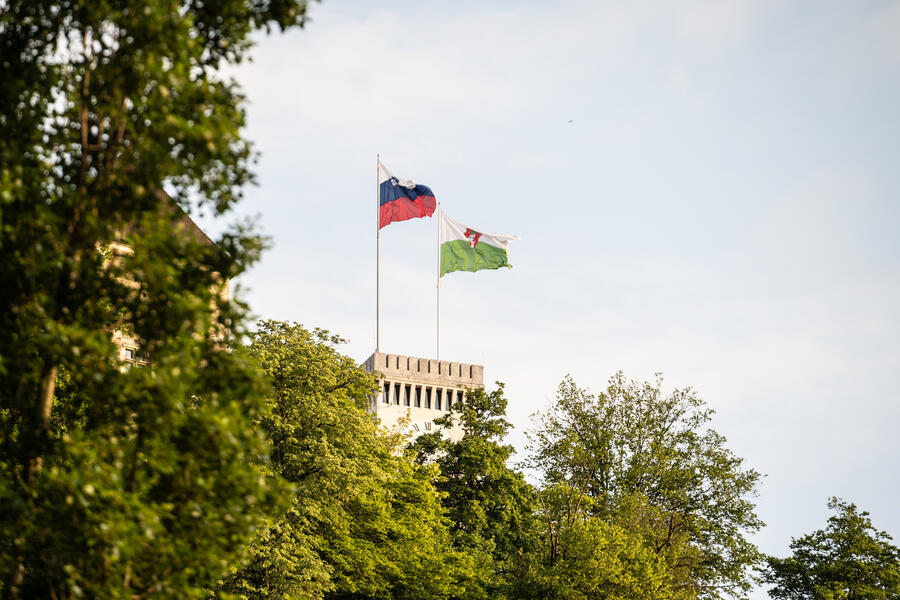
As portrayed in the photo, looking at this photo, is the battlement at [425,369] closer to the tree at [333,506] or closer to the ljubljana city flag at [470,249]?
the ljubljana city flag at [470,249]

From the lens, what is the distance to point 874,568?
67.6m

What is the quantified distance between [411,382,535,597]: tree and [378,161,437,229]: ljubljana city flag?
538 inches

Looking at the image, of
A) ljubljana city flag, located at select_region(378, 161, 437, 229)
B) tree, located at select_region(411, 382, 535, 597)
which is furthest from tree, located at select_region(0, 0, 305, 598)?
ljubljana city flag, located at select_region(378, 161, 437, 229)

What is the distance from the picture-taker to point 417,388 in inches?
3905

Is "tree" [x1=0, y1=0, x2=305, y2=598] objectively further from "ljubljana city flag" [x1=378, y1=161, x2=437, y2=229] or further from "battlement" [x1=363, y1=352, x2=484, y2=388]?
"battlement" [x1=363, y1=352, x2=484, y2=388]

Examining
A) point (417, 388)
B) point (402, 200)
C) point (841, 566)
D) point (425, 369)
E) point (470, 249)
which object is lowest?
point (841, 566)

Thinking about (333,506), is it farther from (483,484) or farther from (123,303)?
(123,303)

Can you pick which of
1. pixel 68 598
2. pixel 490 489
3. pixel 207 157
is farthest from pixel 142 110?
pixel 490 489

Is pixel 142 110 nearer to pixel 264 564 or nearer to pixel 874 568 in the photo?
pixel 264 564

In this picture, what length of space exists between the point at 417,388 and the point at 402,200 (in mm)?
30369

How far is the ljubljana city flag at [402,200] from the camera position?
238ft

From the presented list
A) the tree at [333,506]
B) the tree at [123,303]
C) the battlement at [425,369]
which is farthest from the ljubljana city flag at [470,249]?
the tree at [123,303]

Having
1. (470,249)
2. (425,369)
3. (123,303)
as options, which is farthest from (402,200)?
(123,303)

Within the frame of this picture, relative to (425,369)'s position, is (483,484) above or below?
below
